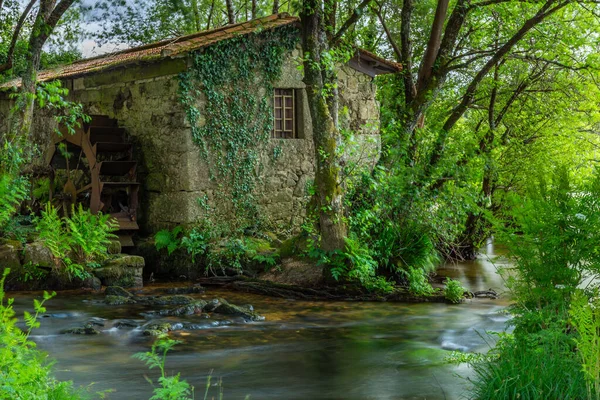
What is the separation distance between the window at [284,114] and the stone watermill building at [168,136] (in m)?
0.02

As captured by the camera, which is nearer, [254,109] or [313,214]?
[313,214]

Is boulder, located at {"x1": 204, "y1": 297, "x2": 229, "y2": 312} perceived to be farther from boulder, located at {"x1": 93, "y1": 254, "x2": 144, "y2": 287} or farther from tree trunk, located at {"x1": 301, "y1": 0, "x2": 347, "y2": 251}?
boulder, located at {"x1": 93, "y1": 254, "x2": 144, "y2": 287}

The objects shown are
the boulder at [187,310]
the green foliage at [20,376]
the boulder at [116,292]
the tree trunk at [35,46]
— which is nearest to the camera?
the green foliage at [20,376]

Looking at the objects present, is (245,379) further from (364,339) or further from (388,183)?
(388,183)

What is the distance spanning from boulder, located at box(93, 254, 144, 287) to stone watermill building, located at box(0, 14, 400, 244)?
113 centimetres

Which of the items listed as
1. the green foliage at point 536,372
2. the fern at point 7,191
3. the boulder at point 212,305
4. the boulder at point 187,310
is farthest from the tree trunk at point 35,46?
the green foliage at point 536,372

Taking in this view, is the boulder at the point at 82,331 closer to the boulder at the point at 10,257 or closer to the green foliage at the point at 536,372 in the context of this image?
the boulder at the point at 10,257

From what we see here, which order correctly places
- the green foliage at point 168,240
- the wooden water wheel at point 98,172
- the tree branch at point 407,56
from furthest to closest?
the tree branch at point 407,56, the wooden water wheel at point 98,172, the green foliage at point 168,240

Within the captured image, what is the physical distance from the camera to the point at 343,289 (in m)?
10.5

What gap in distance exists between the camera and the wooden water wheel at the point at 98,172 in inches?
490

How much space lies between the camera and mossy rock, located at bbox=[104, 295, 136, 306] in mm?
9750

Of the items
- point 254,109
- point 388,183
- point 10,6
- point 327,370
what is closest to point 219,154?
point 254,109

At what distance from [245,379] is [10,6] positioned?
14158mm

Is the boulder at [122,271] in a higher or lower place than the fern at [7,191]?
lower
